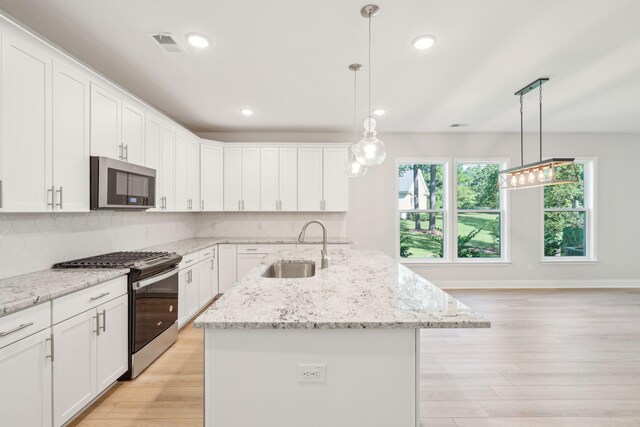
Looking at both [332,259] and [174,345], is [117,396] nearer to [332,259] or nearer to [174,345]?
[174,345]

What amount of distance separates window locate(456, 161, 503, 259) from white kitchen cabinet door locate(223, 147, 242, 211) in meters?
3.81

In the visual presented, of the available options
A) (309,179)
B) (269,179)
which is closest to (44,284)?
(269,179)

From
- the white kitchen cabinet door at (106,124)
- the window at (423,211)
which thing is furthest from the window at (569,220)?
the white kitchen cabinet door at (106,124)

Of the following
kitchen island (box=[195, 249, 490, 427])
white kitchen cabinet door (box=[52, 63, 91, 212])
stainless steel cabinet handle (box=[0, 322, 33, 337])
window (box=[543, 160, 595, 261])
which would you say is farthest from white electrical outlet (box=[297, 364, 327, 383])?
window (box=[543, 160, 595, 261])

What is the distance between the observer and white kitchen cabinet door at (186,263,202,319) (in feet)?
11.8

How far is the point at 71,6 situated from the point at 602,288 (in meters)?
7.88

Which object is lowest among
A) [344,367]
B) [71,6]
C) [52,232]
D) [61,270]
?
[344,367]

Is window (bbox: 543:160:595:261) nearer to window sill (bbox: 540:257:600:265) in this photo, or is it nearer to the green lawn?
window sill (bbox: 540:257:600:265)

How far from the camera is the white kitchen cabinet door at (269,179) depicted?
4926mm

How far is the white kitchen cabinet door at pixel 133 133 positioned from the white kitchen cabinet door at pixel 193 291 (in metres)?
1.42

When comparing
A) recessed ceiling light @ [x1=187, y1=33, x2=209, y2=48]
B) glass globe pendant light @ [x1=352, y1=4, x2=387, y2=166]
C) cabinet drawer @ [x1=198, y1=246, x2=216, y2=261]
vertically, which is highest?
recessed ceiling light @ [x1=187, y1=33, x2=209, y2=48]

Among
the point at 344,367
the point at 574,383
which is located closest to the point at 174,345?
the point at 344,367

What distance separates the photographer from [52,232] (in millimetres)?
2377

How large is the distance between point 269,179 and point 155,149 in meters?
1.84
